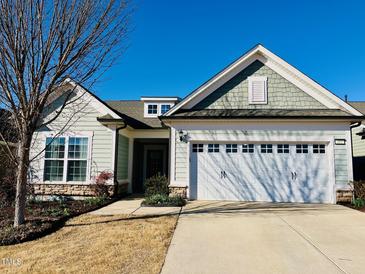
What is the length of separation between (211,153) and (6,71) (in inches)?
307

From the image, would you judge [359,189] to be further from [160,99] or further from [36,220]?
[36,220]

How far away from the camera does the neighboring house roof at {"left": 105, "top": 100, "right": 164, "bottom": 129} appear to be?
49.7ft

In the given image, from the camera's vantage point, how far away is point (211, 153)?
11750 millimetres

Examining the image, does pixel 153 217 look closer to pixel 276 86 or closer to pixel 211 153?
pixel 211 153

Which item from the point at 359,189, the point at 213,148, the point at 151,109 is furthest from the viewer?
the point at 151,109

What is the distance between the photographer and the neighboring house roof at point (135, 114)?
1514cm

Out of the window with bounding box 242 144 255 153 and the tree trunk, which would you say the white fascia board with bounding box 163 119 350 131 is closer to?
the window with bounding box 242 144 255 153

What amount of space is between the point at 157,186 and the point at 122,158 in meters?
3.01

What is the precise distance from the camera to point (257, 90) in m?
12.2

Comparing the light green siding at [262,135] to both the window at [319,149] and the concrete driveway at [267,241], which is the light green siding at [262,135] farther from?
the concrete driveway at [267,241]

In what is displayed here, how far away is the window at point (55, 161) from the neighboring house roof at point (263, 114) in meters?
4.89

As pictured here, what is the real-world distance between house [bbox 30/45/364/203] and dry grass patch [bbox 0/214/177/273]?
4.58m

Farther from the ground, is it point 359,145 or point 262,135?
point 359,145

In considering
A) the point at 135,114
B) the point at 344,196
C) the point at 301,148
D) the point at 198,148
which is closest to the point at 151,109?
the point at 135,114
